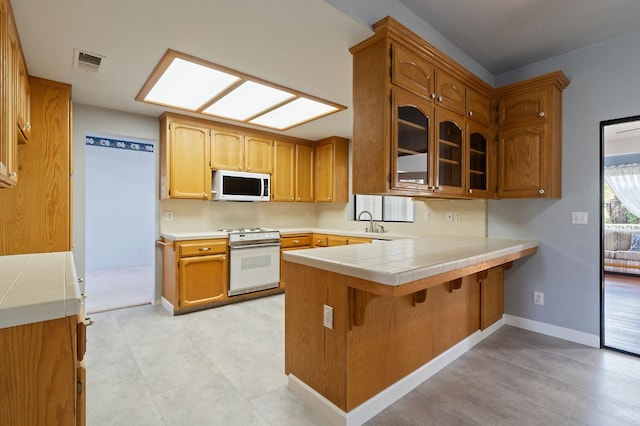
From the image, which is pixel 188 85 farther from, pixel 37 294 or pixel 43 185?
pixel 37 294

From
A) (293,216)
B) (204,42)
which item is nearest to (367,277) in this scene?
(204,42)

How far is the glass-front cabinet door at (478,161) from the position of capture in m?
2.82

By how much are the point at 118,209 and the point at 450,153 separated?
20.9 ft

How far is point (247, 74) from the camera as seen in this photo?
2.59 metres

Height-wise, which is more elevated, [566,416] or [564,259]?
[564,259]

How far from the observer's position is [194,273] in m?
3.57

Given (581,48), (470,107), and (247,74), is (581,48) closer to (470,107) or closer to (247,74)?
(470,107)

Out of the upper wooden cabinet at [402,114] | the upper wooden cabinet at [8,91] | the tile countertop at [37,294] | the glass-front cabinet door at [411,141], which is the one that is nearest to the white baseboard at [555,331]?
the upper wooden cabinet at [402,114]

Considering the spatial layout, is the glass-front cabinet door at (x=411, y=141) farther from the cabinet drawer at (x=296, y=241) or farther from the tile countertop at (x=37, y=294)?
the cabinet drawer at (x=296, y=241)

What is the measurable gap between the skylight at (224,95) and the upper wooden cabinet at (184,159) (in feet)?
1.10

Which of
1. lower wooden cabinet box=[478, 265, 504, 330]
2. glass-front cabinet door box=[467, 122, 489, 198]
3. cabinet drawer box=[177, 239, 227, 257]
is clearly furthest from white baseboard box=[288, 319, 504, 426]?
cabinet drawer box=[177, 239, 227, 257]

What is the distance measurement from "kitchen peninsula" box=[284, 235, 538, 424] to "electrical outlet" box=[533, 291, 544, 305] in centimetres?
106

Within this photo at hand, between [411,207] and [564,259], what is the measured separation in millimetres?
1806

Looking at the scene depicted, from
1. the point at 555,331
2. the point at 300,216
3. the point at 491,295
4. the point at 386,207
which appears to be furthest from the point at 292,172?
the point at 555,331
